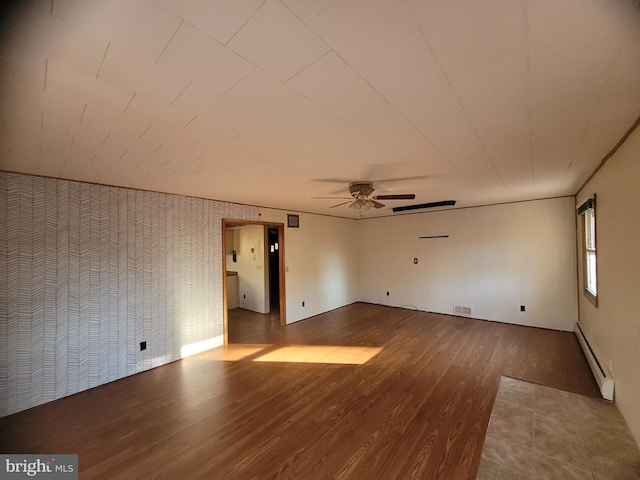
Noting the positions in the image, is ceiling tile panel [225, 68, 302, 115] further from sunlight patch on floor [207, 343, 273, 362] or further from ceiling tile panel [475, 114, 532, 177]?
sunlight patch on floor [207, 343, 273, 362]

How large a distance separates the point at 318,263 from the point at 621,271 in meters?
4.67

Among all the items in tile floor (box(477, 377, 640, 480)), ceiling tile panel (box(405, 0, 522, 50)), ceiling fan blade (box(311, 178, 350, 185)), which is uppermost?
ceiling tile panel (box(405, 0, 522, 50))

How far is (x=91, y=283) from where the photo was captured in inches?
116

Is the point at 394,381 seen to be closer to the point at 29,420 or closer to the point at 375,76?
the point at 375,76

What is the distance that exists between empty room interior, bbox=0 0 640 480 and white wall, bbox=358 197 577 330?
0.06 meters

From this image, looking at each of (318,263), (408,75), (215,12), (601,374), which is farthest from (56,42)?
(318,263)

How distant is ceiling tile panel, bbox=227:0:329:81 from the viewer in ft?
2.88

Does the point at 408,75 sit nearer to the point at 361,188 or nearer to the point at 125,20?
the point at 125,20

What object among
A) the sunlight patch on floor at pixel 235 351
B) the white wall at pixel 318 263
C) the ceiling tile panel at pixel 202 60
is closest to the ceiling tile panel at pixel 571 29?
the ceiling tile panel at pixel 202 60

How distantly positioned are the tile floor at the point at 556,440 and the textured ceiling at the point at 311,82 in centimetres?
237

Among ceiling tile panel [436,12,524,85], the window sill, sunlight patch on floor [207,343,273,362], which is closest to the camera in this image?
ceiling tile panel [436,12,524,85]

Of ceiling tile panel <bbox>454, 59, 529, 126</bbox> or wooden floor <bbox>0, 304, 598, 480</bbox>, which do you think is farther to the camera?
wooden floor <bbox>0, 304, 598, 480</bbox>

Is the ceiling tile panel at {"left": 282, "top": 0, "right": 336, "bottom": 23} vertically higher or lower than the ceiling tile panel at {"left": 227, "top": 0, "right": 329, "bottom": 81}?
higher

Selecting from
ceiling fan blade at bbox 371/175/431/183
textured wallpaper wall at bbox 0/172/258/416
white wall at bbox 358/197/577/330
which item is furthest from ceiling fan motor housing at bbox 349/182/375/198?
white wall at bbox 358/197/577/330
